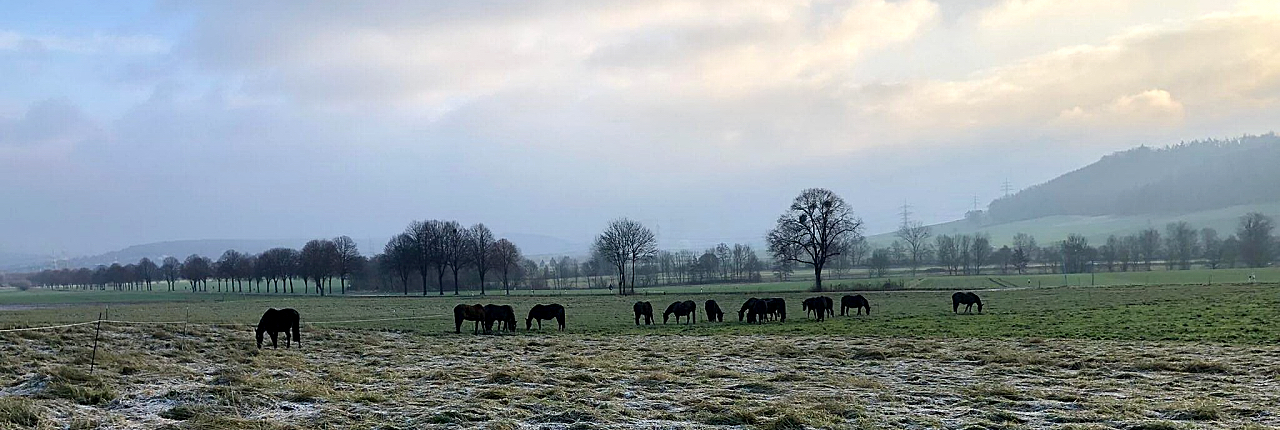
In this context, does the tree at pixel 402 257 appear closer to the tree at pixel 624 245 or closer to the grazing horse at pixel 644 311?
the tree at pixel 624 245

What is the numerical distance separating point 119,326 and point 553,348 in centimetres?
1437

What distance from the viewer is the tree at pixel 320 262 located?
98438 millimetres

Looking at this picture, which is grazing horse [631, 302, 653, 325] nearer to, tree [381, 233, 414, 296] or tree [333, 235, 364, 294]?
tree [381, 233, 414, 296]

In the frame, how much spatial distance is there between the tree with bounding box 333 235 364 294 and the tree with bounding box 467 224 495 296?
18401 millimetres

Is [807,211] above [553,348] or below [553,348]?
above

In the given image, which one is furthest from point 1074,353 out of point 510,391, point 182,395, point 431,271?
point 431,271

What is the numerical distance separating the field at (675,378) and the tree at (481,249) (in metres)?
63.2

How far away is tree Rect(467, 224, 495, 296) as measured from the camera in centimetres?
8975

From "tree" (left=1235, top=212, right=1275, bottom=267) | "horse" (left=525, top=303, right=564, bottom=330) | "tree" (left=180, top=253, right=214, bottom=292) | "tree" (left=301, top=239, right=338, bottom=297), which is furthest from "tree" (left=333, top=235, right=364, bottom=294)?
"tree" (left=1235, top=212, right=1275, bottom=267)

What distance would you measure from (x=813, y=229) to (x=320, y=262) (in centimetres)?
6483

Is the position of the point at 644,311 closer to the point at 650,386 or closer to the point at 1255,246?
the point at 650,386

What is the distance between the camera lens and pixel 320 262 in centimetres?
9831

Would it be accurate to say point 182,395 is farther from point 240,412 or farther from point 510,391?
point 510,391

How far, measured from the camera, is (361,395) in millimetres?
12664
